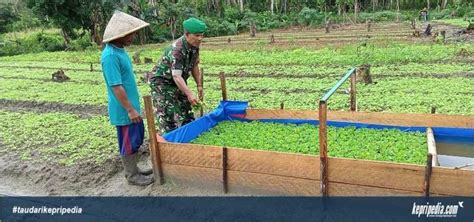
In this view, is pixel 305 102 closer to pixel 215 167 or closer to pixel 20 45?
pixel 215 167

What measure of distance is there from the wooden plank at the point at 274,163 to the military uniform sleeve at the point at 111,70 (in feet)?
3.81

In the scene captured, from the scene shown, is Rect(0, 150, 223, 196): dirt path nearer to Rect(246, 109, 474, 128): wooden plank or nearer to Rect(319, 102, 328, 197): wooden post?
Rect(319, 102, 328, 197): wooden post

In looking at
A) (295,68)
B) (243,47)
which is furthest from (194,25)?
(243,47)

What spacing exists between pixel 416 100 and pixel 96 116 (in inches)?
205

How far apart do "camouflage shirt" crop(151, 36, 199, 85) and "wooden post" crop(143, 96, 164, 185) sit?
550 mm

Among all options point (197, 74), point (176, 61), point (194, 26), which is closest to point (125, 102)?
point (176, 61)

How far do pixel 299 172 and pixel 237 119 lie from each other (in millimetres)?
2008

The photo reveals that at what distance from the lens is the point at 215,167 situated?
3.80m

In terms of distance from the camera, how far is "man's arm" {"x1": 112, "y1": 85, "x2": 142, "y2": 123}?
3703 millimetres

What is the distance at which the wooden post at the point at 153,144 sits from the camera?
3867 millimetres

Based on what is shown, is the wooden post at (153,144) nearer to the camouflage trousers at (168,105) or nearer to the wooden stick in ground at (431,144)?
the camouflage trousers at (168,105)

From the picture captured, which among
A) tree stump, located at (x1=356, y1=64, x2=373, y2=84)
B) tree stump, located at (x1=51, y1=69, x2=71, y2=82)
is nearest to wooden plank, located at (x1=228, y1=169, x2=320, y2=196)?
tree stump, located at (x1=356, y1=64, x2=373, y2=84)

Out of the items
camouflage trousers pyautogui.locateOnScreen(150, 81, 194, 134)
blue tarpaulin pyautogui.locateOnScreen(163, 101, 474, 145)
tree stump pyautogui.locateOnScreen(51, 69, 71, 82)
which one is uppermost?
camouflage trousers pyautogui.locateOnScreen(150, 81, 194, 134)

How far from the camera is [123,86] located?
152 inches
